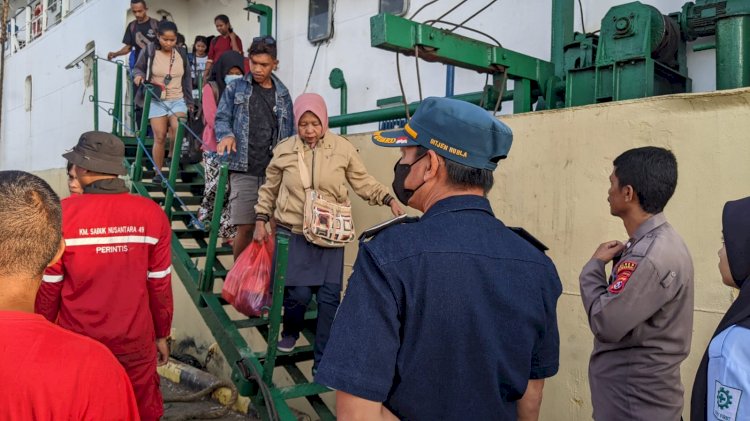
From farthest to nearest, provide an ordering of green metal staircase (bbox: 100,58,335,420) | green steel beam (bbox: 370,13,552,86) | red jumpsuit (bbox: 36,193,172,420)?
1. green metal staircase (bbox: 100,58,335,420)
2. green steel beam (bbox: 370,13,552,86)
3. red jumpsuit (bbox: 36,193,172,420)

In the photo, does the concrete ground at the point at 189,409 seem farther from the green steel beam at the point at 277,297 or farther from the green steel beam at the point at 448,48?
the green steel beam at the point at 448,48

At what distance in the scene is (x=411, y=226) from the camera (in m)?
1.61

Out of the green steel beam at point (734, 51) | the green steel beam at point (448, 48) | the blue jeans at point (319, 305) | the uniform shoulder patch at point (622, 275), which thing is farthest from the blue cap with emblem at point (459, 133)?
the green steel beam at point (734, 51)

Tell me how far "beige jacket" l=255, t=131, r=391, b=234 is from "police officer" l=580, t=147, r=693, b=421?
197cm

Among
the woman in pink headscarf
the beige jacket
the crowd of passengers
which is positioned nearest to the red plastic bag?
the woman in pink headscarf

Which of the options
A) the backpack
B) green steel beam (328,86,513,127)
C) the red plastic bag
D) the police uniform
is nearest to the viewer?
the police uniform

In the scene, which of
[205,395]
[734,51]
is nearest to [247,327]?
[205,395]

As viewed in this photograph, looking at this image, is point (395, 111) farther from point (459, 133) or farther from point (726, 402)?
point (726, 402)

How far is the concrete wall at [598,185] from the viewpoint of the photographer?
3.36 metres

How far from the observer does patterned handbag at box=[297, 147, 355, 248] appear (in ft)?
12.8

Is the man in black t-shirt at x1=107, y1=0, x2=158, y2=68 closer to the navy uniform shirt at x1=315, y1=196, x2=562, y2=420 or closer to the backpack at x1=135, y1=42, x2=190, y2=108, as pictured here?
the backpack at x1=135, y1=42, x2=190, y2=108

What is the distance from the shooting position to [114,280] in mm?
3334

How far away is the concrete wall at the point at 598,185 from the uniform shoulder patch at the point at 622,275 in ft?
4.15

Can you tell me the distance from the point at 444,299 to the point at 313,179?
259 cm
